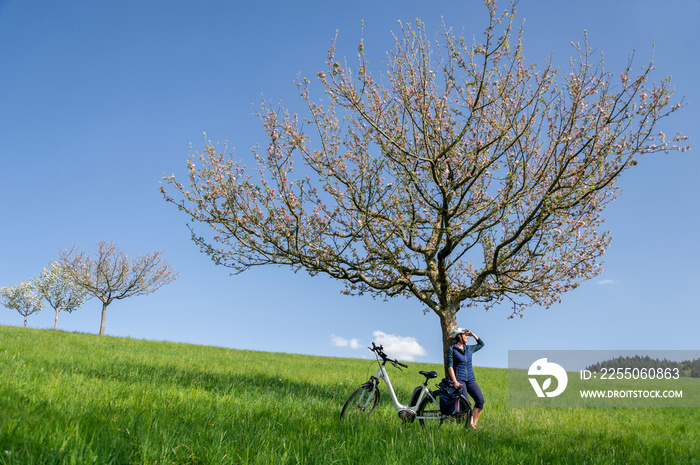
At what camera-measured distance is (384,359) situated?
8695 mm

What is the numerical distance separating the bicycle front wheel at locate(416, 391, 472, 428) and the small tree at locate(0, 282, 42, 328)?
2856 inches

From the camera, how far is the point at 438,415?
28.4 ft

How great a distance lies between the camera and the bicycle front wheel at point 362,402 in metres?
8.24

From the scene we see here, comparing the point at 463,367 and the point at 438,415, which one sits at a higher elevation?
the point at 463,367

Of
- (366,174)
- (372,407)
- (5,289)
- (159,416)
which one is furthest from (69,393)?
(5,289)

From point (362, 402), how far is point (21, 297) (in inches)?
2949

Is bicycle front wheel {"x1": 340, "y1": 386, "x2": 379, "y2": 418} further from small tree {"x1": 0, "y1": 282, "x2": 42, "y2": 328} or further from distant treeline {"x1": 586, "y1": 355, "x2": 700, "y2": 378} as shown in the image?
small tree {"x1": 0, "y1": 282, "x2": 42, "y2": 328}

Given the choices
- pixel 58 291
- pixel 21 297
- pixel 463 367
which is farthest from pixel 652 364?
pixel 21 297

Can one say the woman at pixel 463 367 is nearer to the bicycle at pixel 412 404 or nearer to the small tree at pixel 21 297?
the bicycle at pixel 412 404

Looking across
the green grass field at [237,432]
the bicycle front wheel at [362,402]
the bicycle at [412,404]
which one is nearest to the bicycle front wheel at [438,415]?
the bicycle at [412,404]

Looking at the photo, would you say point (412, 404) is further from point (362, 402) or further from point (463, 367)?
point (463, 367)

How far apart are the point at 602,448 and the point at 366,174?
763 centimetres

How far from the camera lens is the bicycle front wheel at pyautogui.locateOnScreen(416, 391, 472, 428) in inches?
336

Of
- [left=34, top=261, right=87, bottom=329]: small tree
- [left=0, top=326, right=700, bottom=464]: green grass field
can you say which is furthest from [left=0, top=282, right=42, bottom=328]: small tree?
[left=0, top=326, right=700, bottom=464]: green grass field
